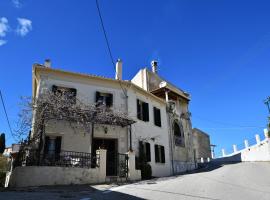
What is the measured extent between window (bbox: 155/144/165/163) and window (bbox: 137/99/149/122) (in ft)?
7.92

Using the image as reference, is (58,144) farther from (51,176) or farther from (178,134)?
(178,134)

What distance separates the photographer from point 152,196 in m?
8.13

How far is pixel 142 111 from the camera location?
2045 cm

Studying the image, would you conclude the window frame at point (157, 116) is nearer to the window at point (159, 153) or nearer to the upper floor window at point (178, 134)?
the window at point (159, 153)

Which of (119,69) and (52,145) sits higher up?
(119,69)

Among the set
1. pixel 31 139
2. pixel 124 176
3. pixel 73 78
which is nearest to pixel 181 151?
pixel 124 176

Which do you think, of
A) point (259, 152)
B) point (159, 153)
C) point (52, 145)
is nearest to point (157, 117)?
point (159, 153)

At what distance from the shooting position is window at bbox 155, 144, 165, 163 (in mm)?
20594

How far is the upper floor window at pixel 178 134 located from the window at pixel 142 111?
499cm

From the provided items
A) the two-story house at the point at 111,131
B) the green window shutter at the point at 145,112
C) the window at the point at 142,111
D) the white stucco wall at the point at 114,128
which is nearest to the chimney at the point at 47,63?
the two-story house at the point at 111,131

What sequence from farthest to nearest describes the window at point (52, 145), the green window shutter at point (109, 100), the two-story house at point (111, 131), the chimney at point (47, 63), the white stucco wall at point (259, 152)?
the white stucco wall at point (259, 152)
the chimney at point (47, 63)
the green window shutter at point (109, 100)
the window at point (52, 145)
the two-story house at point (111, 131)

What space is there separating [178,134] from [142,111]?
6.42 metres

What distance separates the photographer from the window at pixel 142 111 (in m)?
20.0

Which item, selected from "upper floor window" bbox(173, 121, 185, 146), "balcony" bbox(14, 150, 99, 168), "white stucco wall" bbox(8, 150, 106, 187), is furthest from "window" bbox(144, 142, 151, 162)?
"white stucco wall" bbox(8, 150, 106, 187)
